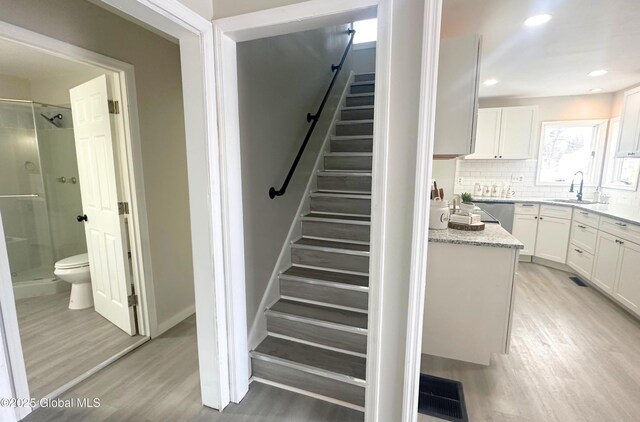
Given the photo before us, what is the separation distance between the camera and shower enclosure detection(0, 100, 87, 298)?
3326 mm

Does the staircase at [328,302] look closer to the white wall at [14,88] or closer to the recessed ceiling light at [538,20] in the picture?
the recessed ceiling light at [538,20]

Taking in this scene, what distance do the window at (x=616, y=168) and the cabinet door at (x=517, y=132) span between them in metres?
0.93

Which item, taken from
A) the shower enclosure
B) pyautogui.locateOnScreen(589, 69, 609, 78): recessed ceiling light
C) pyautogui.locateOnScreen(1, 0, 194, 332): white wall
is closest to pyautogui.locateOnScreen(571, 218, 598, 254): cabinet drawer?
pyautogui.locateOnScreen(589, 69, 609, 78): recessed ceiling light

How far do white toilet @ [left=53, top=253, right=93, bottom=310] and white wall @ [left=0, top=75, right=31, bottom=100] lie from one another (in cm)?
209

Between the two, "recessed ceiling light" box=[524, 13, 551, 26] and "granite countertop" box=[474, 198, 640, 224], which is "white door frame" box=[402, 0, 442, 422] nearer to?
"recessed ceiling light" box=[524, 13, 551, 26]

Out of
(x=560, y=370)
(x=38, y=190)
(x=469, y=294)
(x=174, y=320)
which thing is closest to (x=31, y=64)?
(x=38, y=190)

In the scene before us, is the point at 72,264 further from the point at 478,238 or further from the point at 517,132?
the point at 517,132

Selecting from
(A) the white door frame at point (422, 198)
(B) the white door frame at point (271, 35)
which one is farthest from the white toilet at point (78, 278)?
(A) the white door frame at point (422, 198)

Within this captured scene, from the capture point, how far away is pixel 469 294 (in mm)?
2035

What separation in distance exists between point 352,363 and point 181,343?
54.9 inches

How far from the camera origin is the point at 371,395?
4.63ft

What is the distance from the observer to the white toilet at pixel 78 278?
2.70 metres

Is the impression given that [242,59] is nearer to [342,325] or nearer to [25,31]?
[25,31]

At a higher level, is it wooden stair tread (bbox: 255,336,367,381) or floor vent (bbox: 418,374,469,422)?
wooden stair tread (bbox: 255,336,367,381)
